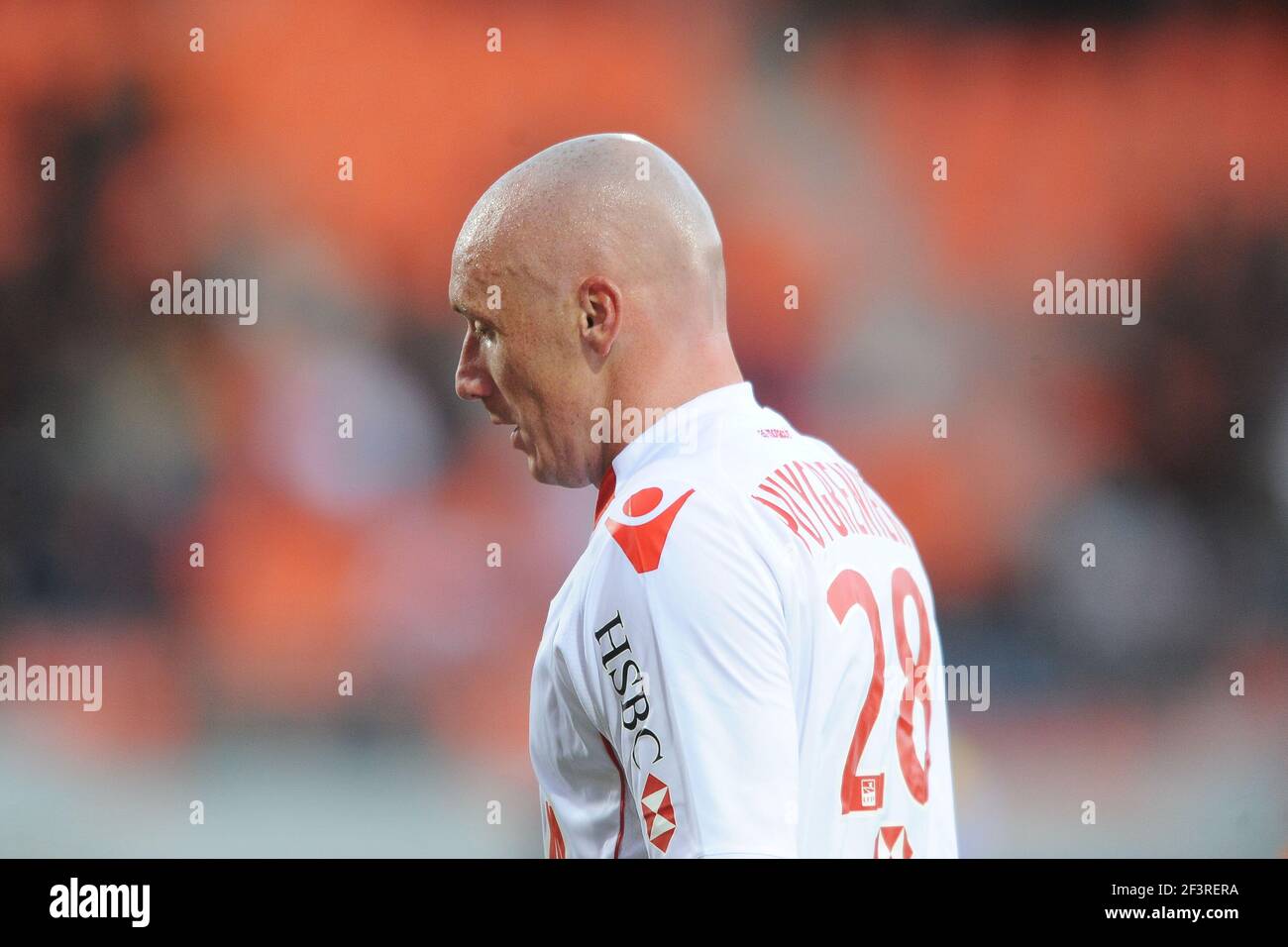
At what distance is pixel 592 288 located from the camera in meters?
1.82

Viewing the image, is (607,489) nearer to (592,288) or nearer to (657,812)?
(592,288)

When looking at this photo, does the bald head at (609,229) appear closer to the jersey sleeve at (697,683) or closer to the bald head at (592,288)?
the bald head at (592,288)

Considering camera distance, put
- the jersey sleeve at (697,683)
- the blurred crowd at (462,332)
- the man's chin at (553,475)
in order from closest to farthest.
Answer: the jersey sleeve at (697,683) < the man's chin at (553,475) < the blurred crowd at (462,332)

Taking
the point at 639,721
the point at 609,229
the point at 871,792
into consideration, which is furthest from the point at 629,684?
the point at 609,229

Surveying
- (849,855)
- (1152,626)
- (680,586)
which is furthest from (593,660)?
(1152,626)

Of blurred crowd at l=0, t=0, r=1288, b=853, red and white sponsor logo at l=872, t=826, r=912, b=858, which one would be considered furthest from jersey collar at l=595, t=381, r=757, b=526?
A: blurred crowd at l=0, t=0, r=1288, b=853

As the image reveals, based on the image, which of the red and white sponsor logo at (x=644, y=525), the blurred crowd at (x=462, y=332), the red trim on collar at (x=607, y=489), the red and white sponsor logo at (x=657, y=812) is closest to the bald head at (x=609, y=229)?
the red trim on collar at (x=607, y=489)

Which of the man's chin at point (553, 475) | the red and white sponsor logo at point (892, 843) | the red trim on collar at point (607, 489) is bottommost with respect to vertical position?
the red and white sponsor logo at point (892, 843)

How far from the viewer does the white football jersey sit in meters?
1.45

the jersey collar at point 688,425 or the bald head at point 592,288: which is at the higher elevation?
the bald head at point 592,288

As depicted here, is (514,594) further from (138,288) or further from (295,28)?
(295,28)

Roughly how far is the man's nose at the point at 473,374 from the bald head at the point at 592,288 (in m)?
0.04

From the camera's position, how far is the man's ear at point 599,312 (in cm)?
181

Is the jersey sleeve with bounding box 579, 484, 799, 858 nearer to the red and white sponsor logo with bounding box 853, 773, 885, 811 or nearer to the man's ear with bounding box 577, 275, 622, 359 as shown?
the red and white sponsor logo with bounding box 853, 773, 885, 811
